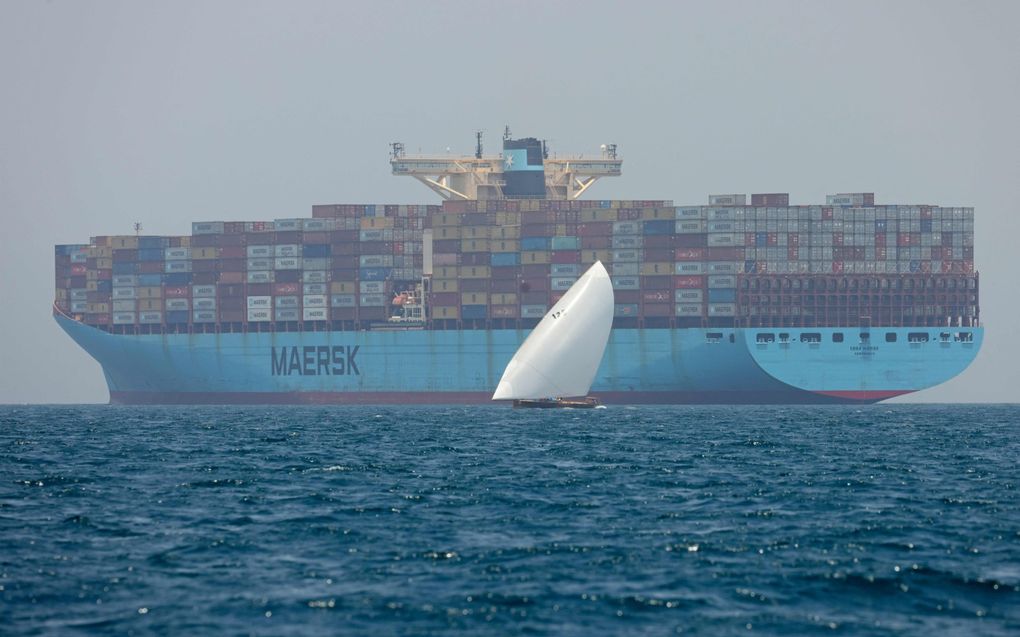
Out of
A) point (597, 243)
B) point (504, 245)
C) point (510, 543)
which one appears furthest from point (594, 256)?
point (510, 543)

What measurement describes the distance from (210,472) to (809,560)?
21.8 metres

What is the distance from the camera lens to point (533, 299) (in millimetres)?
124500

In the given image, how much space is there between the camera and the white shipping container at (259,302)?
13212cm

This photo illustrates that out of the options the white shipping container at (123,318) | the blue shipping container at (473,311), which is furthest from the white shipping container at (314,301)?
the white shipping container at (123,318)

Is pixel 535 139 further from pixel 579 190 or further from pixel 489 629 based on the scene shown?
pixel 489 629

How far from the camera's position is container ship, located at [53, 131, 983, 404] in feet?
395

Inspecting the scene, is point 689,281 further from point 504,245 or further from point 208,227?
point 208,227

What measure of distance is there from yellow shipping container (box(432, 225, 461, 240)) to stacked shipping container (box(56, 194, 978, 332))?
0.40 ft

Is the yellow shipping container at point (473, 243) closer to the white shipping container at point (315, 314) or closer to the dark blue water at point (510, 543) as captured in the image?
the white shipping container at point (315, 314)

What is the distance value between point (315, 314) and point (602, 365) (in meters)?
26.8

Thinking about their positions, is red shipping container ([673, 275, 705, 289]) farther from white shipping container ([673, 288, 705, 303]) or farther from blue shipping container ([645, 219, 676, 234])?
blue shipping container ([645, 219, 676, 234])

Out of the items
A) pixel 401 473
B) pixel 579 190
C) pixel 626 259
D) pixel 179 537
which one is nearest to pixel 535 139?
pixel 579 190

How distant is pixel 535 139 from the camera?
5600 inches

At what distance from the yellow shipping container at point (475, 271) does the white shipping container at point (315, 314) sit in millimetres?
12673
